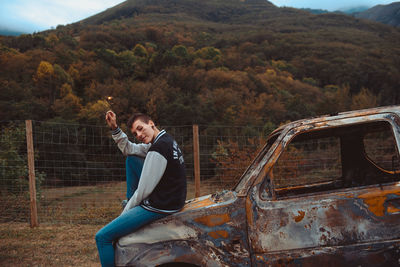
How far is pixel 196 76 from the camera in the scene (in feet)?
150

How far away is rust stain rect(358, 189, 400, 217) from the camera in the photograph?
89.3 inches

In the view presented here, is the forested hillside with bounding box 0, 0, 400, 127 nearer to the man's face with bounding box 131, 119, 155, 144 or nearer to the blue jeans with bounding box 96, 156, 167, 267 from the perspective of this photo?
the man's face with bounding box 131, 119, 155, 144

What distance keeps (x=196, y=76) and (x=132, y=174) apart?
43.5 meters

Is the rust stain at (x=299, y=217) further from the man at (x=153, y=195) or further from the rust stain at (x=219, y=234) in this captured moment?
the man at (x=153, y=195)

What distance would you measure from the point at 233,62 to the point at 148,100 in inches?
1201

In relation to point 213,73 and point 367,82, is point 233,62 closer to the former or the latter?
point 213,73

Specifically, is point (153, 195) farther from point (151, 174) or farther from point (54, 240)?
point (54, 240)

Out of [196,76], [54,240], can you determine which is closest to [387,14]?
[196,76]

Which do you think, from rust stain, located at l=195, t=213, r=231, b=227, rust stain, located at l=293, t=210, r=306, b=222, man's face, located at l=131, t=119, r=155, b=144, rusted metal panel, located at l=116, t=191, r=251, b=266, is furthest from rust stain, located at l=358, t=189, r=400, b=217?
man's face, located at l=131, t=119, r=155, b=144

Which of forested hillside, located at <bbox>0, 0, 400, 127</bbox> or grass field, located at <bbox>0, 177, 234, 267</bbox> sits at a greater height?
forested hillside, located at <bbox>0, 0, 400, 127</bbox>

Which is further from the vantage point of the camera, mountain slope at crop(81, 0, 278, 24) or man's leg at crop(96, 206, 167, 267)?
mountain slope at crop(81, 0, 278, 24)

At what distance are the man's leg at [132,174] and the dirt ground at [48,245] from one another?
85.7 inches

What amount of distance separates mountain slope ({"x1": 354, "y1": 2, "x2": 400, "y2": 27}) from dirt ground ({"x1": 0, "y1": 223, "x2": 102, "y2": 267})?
152 m

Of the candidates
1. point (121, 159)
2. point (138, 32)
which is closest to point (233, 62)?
point (138, 32)
